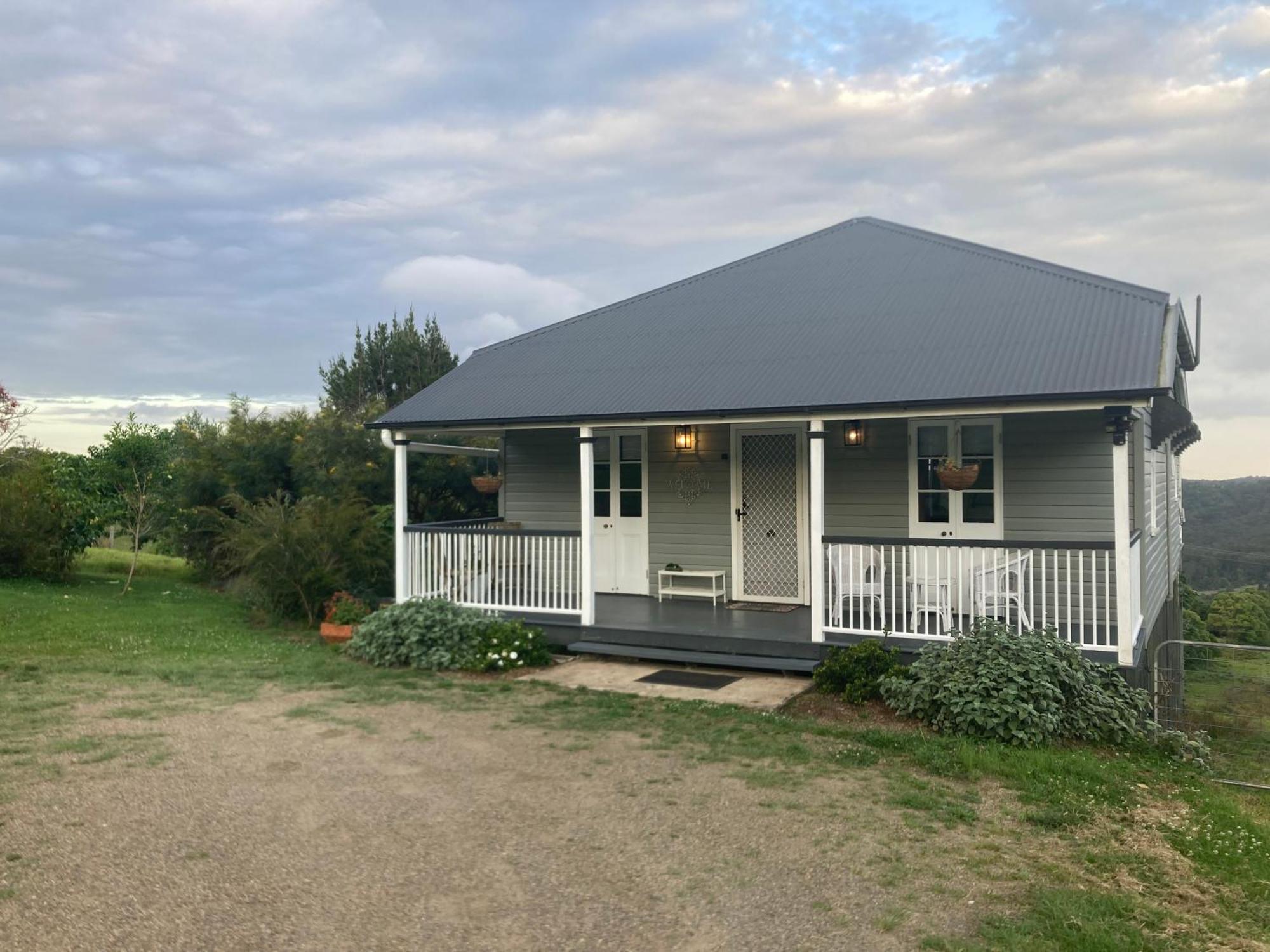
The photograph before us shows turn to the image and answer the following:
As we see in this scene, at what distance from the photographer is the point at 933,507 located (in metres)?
10.3

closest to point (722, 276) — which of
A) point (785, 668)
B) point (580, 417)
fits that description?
point (580, 417)

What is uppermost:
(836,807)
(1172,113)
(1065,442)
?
(1172,113)

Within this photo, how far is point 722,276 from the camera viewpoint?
13.5 metres

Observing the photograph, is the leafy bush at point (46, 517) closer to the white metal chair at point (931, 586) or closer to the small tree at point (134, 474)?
the small tree at point (134, 474)

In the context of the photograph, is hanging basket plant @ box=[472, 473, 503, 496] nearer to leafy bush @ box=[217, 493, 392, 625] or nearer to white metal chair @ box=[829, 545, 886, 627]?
leafy bush @ box=[217, 493, 392, 625]

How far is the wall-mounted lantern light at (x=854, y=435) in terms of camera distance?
10.7 metres

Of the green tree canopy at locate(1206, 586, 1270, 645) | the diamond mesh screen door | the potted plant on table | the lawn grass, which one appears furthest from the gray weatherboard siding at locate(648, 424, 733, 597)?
the green tree canopy at locate(1206, 586, 1270, 645)

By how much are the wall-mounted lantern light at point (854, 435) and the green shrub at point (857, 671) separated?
Result: 115 inches

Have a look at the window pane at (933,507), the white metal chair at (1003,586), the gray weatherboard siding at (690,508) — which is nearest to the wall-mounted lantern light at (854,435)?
the window pane at (933,507)

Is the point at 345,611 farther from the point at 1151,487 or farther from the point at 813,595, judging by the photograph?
the point at 1151,487

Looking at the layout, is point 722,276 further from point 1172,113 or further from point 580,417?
point 1172,113

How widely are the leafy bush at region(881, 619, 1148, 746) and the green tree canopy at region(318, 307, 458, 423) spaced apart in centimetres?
2155

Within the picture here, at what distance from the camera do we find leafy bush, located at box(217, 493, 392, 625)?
40.9 feet

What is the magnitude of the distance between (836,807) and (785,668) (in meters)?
3.50
